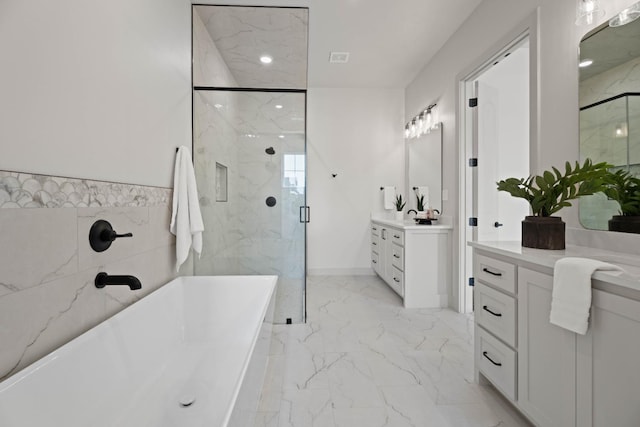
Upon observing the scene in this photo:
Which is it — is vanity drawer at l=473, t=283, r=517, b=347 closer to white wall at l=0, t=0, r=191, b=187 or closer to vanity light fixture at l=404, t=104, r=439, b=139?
white wall at l=0, t=0, r=191, b=187

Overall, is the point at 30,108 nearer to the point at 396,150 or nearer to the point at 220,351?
the point at 220,351

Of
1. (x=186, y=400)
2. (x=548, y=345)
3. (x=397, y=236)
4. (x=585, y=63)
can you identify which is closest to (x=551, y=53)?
(x=585, y=63)

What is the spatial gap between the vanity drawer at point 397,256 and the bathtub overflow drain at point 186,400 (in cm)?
243

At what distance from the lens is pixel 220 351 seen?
1.80 m

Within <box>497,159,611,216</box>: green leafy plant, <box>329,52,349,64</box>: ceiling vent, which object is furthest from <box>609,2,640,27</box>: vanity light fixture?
<box>329,52,349,64</box>: ceiling vent

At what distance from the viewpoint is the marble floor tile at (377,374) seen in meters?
1.60

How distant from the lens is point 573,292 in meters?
1.15

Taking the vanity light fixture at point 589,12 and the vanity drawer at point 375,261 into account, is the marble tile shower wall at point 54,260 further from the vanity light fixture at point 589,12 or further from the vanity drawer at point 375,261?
the vanity drawer at point 375,261

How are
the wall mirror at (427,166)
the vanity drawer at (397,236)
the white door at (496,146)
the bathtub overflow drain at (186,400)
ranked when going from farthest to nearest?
1. the wall mirror at (427,166)
2. the vanity drawer at (397,236)
3. the white door at (496,146)
4. the bathtub overflow drain at (186,400)

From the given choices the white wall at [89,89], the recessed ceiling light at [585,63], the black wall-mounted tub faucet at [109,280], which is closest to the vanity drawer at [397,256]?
the recessed ceiling light at [585,63]

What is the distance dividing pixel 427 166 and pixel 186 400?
3476mm

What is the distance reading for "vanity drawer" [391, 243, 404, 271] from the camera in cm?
336

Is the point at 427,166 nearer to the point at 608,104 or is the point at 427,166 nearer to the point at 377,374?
the point at 608,104

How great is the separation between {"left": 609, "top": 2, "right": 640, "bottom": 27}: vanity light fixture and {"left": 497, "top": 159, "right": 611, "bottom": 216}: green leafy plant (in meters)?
0.66
